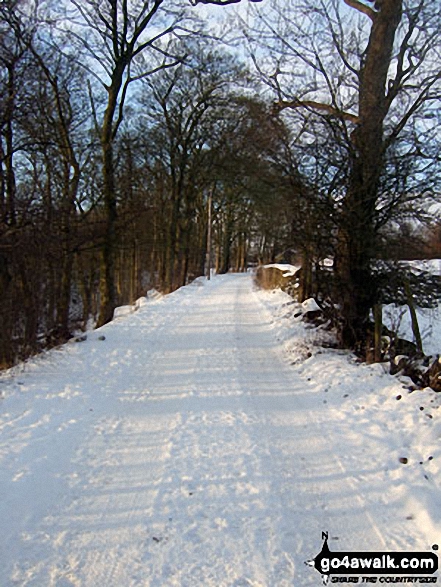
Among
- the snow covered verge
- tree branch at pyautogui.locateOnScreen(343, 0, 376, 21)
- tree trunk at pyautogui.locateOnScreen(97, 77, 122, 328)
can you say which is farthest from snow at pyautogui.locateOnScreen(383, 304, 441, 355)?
tree trunk at pyautogui.locateOnScreen(97, 77, 122, 328)

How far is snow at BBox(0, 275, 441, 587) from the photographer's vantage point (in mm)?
2730

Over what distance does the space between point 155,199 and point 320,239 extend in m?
22.9

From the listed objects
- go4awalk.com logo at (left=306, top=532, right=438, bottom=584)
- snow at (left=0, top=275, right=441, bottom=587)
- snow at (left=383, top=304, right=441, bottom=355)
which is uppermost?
snow at (left=383, top=304, right=441, bottom=355)

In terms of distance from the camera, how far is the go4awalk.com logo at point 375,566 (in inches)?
104

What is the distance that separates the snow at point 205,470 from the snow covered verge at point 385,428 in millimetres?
18

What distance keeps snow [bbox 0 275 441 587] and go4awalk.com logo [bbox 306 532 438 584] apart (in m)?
0.07

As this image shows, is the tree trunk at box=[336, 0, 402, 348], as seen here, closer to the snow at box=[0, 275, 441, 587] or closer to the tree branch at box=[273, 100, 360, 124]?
the tree branch at box=[273, 100, 360, 124]

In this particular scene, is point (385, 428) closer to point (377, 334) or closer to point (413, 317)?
point (377, 334)

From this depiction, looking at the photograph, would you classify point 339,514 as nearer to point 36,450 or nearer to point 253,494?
point 253,494

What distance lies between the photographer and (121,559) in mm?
2695

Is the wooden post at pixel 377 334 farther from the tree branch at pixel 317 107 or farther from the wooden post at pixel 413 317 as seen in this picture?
the tree branch at pixel 317 107

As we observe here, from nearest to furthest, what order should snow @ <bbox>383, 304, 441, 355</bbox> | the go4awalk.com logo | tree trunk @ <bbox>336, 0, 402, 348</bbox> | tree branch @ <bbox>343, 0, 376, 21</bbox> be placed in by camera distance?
the go4awalk.com logo
tree trunk @ <bbox>336, 0, 402, 348</bbox>
snow @ <bbox>383, 304, 441, 355</bbox>
tree branch @ <bbox>343, 0, 376, 21</bbox>

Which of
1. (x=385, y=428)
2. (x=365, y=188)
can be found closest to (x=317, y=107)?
(x=365, y=188)

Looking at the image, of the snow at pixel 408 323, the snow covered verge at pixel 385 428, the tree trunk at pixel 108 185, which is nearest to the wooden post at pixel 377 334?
the snow covered verge at pixel 385 428
